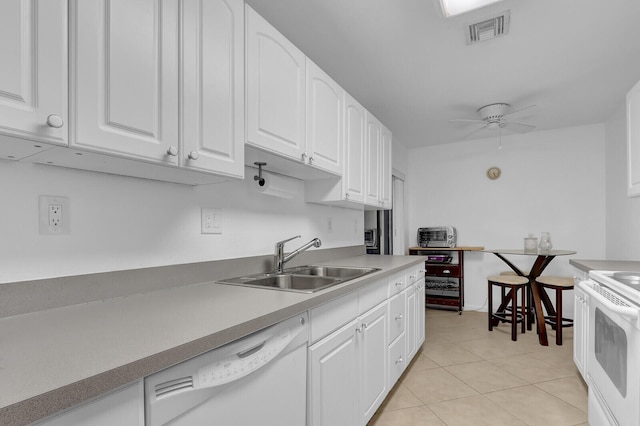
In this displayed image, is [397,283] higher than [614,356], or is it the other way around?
[397,283]

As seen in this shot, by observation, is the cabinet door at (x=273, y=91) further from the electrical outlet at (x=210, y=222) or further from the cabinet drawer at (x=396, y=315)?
the cabinet drawer at (x=396, y=315)

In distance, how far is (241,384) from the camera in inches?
38.0

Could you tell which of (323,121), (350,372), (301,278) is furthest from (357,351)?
(323,121)

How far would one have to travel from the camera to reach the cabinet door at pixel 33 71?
2.43 ft

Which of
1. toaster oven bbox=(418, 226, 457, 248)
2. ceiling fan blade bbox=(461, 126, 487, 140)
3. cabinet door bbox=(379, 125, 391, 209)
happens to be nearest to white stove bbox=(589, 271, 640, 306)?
cabinet door bbox=(379, 125, 391, 209)

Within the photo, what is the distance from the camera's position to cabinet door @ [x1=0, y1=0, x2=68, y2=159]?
739 millimetres

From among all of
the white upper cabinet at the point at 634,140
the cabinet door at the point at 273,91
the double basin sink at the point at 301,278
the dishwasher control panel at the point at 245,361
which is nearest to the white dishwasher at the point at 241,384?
the dishwasher control panel at the point at 245,361

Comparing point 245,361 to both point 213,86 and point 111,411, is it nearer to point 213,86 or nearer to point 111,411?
point 111,411

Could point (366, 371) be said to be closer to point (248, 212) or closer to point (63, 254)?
point (248, 212)

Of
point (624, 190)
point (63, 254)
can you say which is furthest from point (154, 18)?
point (624, 190)

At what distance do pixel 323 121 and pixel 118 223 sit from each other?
125 centimetres

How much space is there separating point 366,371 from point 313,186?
124cm

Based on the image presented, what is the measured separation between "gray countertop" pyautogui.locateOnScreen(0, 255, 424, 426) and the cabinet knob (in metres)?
0.51

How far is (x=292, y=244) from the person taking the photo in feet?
7.39
